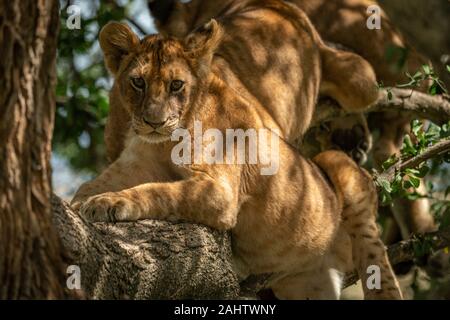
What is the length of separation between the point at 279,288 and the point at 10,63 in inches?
132

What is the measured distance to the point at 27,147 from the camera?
11.2 feet

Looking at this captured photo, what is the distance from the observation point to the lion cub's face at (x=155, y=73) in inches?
215

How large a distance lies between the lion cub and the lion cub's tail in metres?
1.44

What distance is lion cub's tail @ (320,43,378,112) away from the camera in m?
7.64

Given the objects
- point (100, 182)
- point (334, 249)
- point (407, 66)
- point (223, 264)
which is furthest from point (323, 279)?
point (407, 66)

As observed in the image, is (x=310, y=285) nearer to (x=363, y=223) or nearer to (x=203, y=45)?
(x=363, y=223)

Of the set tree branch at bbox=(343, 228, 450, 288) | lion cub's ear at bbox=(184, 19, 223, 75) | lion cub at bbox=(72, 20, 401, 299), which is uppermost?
lion cub's ear at bbox=(184, 19, 223, 75)

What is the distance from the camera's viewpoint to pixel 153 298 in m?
4.83

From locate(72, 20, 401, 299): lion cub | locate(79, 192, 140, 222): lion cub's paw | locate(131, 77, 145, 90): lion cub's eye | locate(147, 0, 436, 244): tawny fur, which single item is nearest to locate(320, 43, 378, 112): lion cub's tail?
locate(147, 0, 436, 244): tawny fur

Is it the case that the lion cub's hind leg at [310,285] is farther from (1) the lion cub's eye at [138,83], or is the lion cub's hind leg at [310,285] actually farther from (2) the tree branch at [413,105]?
(2) the tree branch at [413,105]

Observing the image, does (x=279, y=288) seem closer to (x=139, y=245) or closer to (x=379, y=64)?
(x=139, y=245)

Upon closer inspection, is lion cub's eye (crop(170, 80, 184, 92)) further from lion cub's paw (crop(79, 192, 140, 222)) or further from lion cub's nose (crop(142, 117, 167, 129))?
lion cub's paw (crop(79, 192, 140, 222))

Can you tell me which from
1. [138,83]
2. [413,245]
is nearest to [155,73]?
[138,83]

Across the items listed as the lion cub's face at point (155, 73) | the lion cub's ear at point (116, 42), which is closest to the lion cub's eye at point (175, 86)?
the lion cub's face at point (155, 73)
